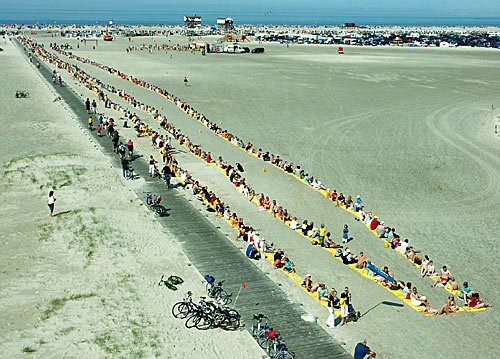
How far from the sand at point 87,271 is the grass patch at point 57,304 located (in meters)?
0.02

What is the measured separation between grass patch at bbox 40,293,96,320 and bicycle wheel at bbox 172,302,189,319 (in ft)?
7.87

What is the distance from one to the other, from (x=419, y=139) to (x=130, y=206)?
19045 mm

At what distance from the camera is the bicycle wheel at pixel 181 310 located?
1341 cm

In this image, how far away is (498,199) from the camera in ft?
74.6

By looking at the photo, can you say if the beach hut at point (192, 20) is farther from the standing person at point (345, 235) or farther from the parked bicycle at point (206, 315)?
the parked bicycle at point (206, 315)

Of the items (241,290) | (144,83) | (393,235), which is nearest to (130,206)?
(241,290)

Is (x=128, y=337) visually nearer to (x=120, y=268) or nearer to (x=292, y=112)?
(x=120, y=268)

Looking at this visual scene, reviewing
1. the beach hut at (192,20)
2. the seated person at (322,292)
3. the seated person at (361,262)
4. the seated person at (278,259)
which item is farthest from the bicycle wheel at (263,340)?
the beach hut at (192,20)

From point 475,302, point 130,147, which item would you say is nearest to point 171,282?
point 475,302

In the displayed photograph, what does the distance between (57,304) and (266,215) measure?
8.84 metres

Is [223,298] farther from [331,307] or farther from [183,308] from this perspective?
[331,307]

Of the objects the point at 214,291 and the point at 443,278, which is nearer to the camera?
the point at 214,291

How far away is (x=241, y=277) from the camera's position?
Result: 1541 cm

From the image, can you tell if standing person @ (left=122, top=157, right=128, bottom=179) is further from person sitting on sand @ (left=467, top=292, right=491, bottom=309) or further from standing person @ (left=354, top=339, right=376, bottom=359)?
person sitting on sand @ (left=467, top=292, right=491, bottom=309)
